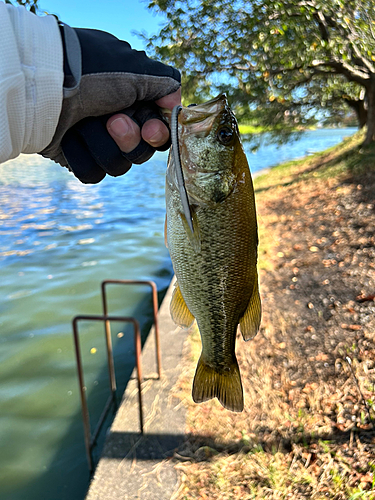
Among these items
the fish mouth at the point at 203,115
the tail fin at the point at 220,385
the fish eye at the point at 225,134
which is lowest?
the tail fin at the point at 220,385

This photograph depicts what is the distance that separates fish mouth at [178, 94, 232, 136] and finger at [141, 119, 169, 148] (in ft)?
0.50

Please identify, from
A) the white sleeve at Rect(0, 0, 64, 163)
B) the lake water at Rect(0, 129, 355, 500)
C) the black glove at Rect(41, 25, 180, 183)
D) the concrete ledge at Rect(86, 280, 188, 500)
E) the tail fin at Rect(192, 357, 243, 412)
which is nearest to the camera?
the white sleeve at Rect(0, 0, 64, 163)

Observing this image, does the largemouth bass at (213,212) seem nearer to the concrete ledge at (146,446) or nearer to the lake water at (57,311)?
the concrete ledge at (146,446)

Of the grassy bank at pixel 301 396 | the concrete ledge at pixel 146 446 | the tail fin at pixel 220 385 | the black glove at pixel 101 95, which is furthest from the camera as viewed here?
the concrete ledge at pixel 146 446

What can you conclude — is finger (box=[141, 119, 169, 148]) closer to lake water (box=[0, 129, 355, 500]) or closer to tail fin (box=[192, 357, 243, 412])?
tail fin (box=[192, 357, 243, 412])

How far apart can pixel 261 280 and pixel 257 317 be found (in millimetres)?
5242

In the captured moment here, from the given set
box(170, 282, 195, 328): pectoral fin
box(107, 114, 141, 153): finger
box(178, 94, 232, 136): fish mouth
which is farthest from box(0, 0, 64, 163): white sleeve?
box(170, 282, 195, 328): pectoral fin

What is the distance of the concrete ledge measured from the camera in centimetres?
335

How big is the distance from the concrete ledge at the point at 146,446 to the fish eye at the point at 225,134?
2.97m

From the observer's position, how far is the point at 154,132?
1791 mm

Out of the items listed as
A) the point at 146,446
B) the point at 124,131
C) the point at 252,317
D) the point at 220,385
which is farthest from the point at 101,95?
the point at 146,446

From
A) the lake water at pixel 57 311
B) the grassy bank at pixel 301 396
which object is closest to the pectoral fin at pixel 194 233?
the grassy bank at pixel 301 396

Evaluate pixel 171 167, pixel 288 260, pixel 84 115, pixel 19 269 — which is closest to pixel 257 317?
pixel 171 167

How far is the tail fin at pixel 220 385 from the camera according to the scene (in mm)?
1936
